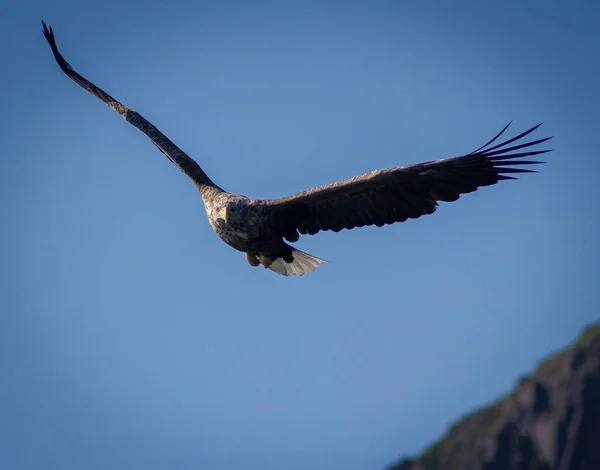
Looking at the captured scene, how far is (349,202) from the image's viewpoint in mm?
11922

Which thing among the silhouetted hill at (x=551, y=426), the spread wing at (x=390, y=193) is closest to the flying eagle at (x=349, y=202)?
the spread wing at (x=390, y=193)

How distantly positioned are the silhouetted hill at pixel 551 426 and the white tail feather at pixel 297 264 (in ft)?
89.5

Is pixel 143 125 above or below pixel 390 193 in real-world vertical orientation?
above

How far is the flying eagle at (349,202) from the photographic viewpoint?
11.2 metres

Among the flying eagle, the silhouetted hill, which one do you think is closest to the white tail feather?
the flying eagle

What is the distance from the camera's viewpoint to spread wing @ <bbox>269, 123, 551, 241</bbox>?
11148 mm

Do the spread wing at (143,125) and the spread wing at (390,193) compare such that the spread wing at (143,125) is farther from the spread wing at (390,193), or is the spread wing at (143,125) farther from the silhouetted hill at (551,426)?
the silhouetted hill at (551,426)

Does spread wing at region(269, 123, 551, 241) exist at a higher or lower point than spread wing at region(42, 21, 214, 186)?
lower

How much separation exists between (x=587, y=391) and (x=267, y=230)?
31.9 meters

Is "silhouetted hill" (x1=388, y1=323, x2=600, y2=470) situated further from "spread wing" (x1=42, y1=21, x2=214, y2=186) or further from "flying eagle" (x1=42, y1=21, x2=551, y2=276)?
"flying eagle" (x1=42, y1=21, x2=551, y2=276)

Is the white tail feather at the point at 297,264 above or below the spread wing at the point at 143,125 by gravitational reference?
below

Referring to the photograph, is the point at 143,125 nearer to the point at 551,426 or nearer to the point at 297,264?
the point at 297,264

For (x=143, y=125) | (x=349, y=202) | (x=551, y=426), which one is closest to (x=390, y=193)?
(x=349, y=202)

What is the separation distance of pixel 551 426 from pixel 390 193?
32.3 m
